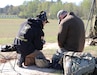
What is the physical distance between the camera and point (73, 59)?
7379mm

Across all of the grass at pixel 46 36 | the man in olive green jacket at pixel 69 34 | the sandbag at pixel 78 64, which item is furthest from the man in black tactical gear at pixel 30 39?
the sandbag at pixel 78 64

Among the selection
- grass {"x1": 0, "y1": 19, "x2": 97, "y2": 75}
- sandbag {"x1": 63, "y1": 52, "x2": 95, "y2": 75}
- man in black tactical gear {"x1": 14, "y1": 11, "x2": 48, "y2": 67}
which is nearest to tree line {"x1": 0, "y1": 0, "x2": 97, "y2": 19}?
grass {"x1": 0, "y1": 19, "x2": 97, "y2": 75}

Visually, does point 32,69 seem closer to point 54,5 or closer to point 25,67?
point 25,67

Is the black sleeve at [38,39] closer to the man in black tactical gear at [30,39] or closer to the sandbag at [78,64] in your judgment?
the man in black tactical gear at [30,39]

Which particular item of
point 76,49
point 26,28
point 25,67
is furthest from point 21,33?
point 76,49

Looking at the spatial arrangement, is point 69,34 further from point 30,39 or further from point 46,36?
point 46,36

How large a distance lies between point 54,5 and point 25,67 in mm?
87017

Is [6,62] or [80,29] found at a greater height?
[80,29]

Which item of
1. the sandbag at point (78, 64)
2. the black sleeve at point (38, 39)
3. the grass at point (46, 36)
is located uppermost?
the black sleeve at point (38, 39)

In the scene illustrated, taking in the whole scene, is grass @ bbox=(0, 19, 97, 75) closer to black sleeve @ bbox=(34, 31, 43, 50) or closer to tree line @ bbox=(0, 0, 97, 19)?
black sleeve @ bbox=(34, 31, 43, 50)

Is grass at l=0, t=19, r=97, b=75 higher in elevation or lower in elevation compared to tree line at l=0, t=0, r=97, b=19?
higher

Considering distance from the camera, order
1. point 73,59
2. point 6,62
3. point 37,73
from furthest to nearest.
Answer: point 6,62
point 37,73
point 73,59

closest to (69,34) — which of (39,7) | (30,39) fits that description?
(30,39)

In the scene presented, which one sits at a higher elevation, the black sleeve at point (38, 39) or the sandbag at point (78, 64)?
the black sleeve at point (38, 39)
